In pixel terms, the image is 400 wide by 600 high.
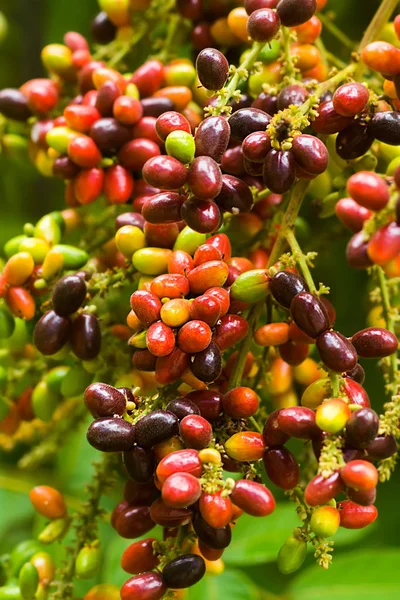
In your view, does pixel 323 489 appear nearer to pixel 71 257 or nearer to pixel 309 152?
pixel 309 152

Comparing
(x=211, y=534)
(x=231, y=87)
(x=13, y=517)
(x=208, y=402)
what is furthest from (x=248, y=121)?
(x=13, y=517)

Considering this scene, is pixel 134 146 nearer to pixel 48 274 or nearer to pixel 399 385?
pixel 48 274

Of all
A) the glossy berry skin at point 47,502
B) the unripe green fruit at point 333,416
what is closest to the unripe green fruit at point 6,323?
the glossy berry skin at point 47,502

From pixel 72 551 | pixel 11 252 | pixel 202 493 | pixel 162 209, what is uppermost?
pixel 162 209

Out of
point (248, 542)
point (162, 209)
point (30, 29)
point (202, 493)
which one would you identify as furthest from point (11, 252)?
point (30, 29)

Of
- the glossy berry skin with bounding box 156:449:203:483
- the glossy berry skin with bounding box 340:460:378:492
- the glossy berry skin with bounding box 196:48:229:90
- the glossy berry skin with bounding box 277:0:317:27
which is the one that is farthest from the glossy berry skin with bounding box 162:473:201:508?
the glossy berry skin with bounding box 277:0:317:27

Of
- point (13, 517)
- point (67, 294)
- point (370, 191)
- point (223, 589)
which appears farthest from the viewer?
point (13, 517)

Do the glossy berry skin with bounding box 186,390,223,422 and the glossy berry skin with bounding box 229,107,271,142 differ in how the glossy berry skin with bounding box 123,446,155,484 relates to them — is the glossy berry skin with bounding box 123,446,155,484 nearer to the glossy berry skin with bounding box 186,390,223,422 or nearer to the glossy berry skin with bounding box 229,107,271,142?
the glossy berry skin with bounding box 186,390,223,422
